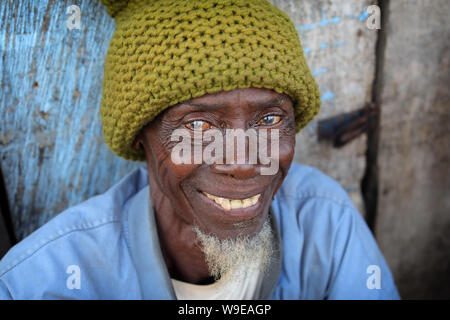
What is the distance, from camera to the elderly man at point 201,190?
1279 mm

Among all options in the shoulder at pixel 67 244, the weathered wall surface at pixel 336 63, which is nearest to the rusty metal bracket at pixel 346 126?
the weathered wall surface at pixel 336 63

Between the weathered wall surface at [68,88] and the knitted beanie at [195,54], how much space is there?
1.47ft

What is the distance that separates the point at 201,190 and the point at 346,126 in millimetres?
1171

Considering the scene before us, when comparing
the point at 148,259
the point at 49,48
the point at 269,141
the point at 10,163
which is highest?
the point at 49,48

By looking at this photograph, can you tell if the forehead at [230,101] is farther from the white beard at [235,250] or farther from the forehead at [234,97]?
the white beard at [235,250]

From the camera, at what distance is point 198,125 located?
4.52ft

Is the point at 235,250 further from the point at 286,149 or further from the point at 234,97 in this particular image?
the point at 234,97

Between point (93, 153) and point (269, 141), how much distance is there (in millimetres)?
970

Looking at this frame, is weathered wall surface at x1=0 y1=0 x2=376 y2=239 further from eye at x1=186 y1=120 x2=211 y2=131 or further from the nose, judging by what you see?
the nose

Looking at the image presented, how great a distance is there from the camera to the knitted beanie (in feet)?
4.08

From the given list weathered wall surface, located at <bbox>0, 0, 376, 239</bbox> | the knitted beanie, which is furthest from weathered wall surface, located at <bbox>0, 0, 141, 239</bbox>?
the knitted beanie

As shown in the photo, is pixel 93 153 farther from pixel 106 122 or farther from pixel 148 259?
pixel 148 259
